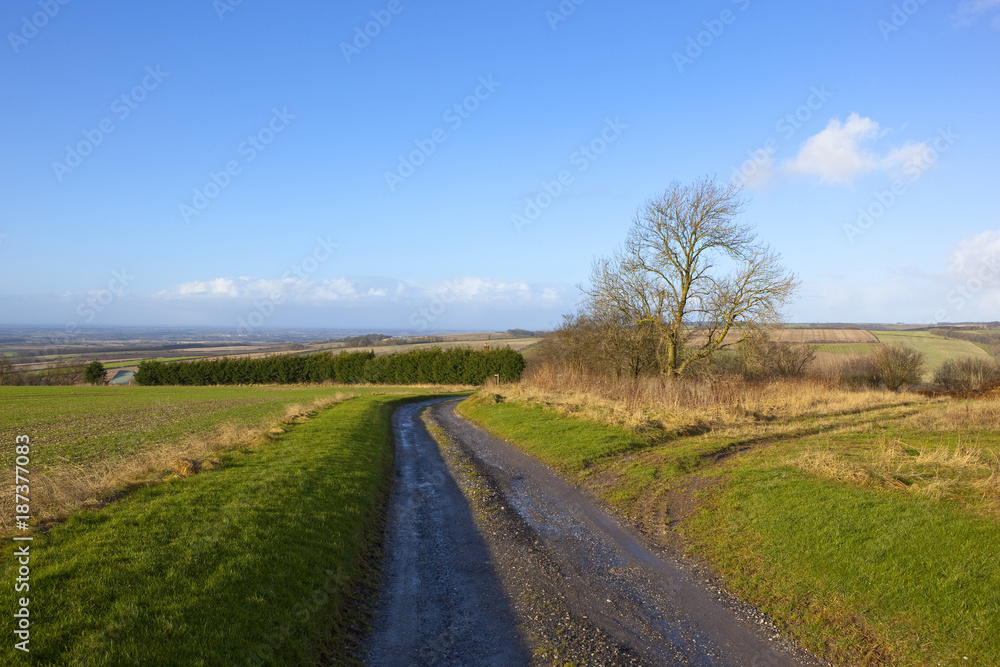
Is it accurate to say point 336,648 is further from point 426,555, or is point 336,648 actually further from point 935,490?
point 935,490

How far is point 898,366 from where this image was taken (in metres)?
40.2

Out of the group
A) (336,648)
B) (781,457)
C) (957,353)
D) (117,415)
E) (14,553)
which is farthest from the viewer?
(957,353)

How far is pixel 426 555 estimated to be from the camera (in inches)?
326

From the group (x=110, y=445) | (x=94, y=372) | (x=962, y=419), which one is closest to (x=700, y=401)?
(x=962, y=419)

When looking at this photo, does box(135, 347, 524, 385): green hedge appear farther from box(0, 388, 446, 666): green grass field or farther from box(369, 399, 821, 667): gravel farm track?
box(0, 388, 446, 666): green grass field

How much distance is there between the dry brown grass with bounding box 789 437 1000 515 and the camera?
777cm

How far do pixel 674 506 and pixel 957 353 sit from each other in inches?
2424

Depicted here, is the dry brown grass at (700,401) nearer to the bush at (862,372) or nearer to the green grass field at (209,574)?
the green grass field at (209,574)

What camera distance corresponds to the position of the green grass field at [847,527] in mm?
5281

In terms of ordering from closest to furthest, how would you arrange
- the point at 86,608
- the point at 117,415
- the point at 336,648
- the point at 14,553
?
the point at 86,608
the point at 336,648
the point at 14,553
the point at 117,415

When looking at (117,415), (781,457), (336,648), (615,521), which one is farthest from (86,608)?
(117,415)

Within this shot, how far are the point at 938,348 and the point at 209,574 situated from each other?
245 feet

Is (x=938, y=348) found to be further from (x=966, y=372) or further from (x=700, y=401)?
(x=700, y=401)

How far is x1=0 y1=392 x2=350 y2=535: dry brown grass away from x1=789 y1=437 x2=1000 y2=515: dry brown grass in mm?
12848
